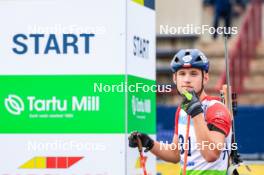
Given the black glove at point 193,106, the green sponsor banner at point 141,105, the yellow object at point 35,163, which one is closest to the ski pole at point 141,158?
the green sponsor banner at point 141,105

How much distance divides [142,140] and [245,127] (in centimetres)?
558

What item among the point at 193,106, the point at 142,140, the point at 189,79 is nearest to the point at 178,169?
the point at 142,140

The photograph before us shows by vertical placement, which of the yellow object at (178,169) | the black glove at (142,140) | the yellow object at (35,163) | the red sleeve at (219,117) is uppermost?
the red sleeve at (219,117)

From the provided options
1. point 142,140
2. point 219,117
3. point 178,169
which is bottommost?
point 178,169

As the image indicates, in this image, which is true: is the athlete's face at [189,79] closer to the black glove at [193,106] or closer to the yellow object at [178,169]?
the black glove at [193,106]

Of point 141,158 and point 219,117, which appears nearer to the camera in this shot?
point 219,117

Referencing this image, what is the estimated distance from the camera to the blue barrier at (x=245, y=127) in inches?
547

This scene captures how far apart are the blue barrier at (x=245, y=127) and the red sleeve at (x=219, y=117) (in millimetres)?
3995

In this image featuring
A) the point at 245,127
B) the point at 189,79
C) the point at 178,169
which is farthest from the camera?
the point at 245,127

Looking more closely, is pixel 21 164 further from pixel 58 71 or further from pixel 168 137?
pixel 168 137

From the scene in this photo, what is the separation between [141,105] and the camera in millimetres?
9734

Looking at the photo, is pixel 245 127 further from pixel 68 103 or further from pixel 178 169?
pixel 68 103

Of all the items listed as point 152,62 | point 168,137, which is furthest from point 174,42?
point 152,62

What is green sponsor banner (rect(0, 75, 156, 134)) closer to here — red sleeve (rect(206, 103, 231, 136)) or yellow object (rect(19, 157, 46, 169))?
yellow object (rect(19, 157, 46, 169))
